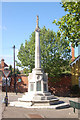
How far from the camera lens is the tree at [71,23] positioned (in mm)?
10312

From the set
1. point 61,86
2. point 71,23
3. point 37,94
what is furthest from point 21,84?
point 71,23

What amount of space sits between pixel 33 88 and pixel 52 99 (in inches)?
87.9

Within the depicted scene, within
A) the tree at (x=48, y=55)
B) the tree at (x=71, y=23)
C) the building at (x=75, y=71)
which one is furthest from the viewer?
the building at (x=75, y=71)

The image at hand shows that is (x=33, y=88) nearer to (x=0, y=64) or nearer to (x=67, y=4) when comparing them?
(x=67, y=4)

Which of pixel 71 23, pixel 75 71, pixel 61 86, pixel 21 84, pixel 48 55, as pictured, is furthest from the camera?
pixel 21 84

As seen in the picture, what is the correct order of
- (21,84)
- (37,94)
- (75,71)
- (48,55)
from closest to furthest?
1. (37,94)
2. (48,55)
3. (75,71)
4. (21,84)

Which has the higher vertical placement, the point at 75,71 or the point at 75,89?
the point at 75,71

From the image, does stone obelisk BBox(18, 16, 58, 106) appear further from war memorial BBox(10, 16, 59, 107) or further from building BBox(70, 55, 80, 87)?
building BBox(70, 55, 80, 87)

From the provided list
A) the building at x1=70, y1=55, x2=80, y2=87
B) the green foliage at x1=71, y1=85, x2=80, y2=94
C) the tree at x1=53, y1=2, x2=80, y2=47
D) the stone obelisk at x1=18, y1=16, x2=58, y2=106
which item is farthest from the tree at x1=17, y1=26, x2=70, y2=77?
the tree at x1=53, y1=2, x2=80, y2=47

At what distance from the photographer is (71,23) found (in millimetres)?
10570

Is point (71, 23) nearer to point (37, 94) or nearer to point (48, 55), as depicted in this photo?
point (37, 94)

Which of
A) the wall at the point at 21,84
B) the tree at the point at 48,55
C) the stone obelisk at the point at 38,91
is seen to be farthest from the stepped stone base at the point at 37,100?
the wall at the point at 21,84

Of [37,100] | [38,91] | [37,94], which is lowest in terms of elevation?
[37,100]

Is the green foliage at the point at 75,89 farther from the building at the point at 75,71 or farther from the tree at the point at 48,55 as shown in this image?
the tree at the point at 48,55
